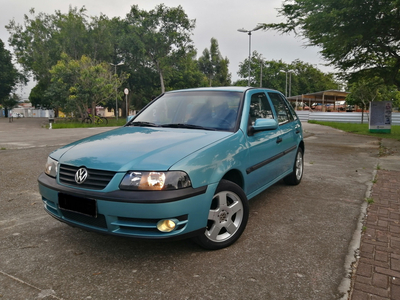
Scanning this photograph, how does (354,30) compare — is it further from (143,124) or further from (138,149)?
(138,149)

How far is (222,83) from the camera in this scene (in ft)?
288

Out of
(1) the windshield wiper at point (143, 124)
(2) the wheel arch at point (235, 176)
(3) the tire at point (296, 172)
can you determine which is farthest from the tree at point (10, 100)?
(2) the wheel arch at point (235, 176)

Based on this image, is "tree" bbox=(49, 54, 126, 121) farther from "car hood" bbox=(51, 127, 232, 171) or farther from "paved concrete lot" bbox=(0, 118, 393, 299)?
"car hood" bbox=(51, 127, 232, 171)

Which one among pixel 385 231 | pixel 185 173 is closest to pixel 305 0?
pixel 385 231

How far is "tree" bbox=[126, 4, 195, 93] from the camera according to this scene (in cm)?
4134

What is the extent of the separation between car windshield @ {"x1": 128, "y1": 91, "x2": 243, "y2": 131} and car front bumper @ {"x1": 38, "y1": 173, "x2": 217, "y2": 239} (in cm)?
104

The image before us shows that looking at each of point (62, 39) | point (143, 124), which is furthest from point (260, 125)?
point (62, 39)

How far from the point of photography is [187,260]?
2.87 metres

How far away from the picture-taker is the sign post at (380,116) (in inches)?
670

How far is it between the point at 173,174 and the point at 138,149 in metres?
0.49

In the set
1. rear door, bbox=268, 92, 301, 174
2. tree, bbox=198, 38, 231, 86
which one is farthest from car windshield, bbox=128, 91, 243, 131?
tree, bbox=198, 38, 231, 86

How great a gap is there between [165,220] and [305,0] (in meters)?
12.6

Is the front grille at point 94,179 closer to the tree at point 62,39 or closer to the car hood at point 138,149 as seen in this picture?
the car hood at point 138,149

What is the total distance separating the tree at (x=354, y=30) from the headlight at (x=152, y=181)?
35.4ft
